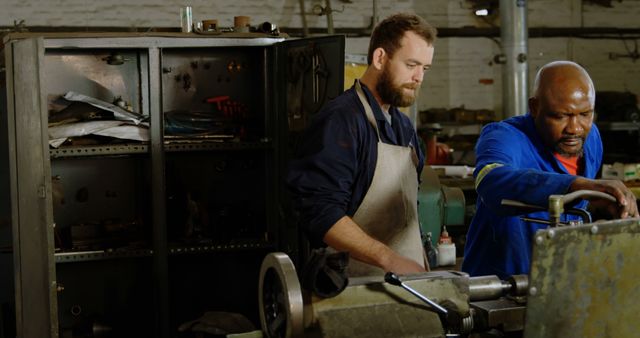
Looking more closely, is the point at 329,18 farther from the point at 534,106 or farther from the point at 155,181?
the point at 534,106

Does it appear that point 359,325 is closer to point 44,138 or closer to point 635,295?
point 635,295

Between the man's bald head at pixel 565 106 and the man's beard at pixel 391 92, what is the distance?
333mm

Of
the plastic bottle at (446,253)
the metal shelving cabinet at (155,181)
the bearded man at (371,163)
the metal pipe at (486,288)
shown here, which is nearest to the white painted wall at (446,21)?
the metal shelving cabinet at (155,181)

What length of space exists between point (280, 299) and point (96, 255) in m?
2.11

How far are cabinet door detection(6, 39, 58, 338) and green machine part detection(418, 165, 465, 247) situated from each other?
1.49 meters

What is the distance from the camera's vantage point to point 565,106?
6.37ft

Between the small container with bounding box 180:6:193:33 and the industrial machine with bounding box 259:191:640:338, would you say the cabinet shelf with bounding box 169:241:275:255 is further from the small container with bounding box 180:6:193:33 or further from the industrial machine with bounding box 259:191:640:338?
the industrial machine with bounding box 259:191:640:338

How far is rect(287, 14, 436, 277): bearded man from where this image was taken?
1995 mm

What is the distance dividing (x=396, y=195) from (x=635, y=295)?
935 mm

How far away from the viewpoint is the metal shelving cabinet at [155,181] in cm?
321

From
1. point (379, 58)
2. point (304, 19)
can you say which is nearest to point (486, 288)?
point (379, 58)

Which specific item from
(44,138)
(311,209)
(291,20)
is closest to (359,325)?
(311,209)

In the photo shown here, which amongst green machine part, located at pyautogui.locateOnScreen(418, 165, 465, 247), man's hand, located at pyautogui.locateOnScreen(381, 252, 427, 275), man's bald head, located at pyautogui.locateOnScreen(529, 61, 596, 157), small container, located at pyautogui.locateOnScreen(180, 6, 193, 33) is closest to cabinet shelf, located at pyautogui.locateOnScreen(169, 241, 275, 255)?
green machine part, located at pyautogui.locateOnScreen(418, 165, 465, 247)

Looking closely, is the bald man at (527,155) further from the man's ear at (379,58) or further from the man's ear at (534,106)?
the man's ear at (379,58)
